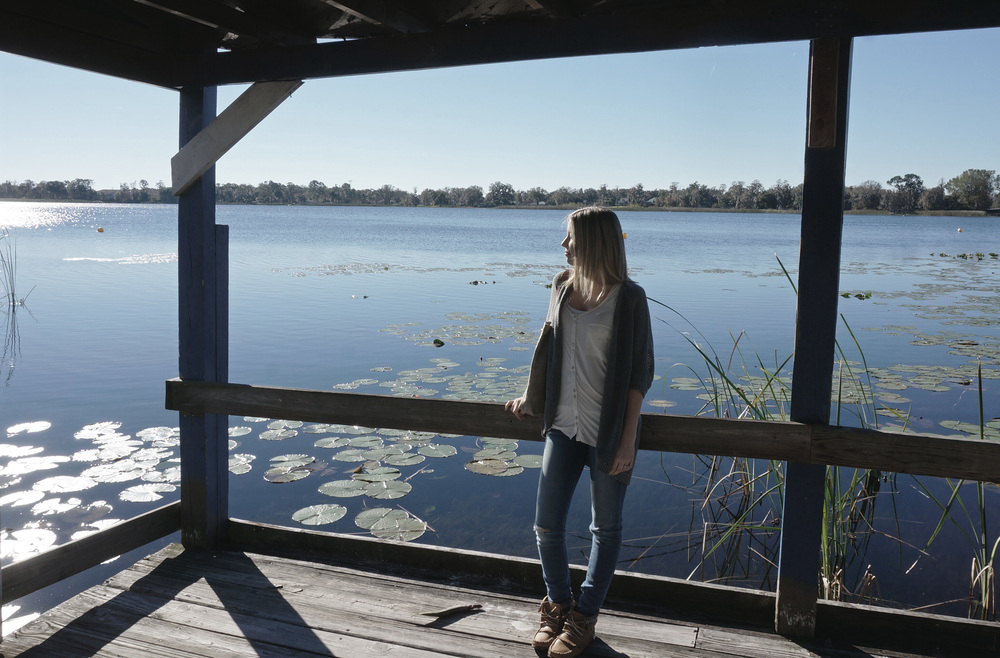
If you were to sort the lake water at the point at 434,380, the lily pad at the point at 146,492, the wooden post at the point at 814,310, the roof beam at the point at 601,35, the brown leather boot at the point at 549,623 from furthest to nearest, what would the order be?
1. the lily pad at the point at 146,492
2. the lake water at the point at 434,380
3. the brown leather boot at the point at 549,623
4. the wooden post at the point at 814,310
5. the roof beam at the point at 601,35

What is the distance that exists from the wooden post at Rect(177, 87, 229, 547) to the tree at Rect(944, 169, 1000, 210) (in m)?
47.8

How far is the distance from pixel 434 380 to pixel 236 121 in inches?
163

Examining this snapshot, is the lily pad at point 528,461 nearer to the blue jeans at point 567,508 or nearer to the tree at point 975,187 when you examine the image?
the blue jeans at point 567,508

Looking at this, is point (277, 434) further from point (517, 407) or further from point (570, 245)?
point (570, 245)

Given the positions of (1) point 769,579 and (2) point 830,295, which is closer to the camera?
(2) point 830,295

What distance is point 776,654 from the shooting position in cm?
223

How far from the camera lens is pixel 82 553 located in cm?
260

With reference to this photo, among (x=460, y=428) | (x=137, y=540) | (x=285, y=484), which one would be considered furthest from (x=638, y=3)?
(x=285, y=484)

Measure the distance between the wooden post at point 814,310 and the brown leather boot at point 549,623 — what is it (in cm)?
70

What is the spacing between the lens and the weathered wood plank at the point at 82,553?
93.4 inches

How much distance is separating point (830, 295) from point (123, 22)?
8.26ft

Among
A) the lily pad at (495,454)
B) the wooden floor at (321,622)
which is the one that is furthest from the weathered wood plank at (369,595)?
the lily pad at (495,454)

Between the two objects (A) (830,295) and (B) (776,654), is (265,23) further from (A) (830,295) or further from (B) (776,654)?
(B) (776,654)

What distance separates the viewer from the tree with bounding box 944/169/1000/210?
42.7 metres
